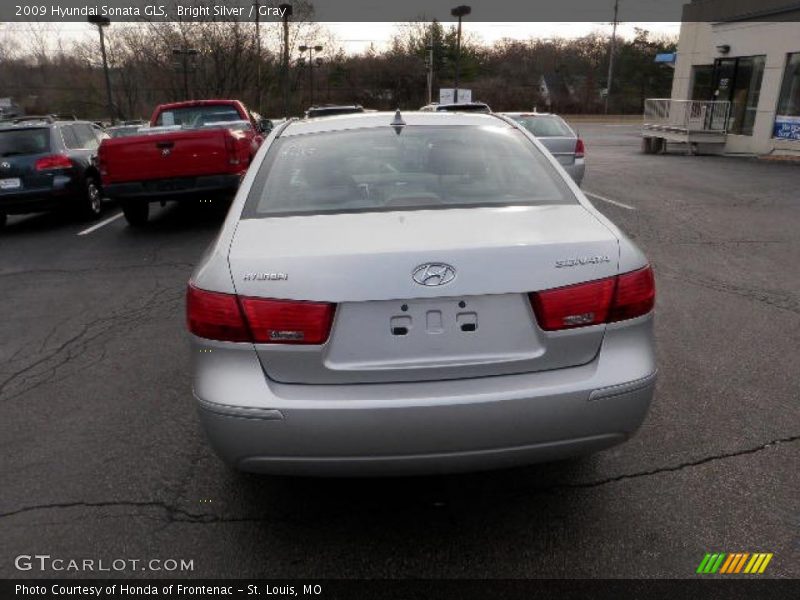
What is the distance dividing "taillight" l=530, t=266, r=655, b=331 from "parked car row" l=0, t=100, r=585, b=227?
5.37 meters

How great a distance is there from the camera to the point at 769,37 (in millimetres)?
19172

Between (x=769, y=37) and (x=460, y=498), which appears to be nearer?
(x=460, y=498)

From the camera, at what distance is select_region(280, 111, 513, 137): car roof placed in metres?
3.53

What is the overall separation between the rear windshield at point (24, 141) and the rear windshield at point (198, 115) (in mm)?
2268

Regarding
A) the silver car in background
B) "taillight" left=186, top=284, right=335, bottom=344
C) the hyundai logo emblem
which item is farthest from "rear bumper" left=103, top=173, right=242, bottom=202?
the hyundai logo emblem

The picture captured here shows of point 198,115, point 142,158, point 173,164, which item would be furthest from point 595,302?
point 198,115

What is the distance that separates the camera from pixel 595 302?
2.29 metres

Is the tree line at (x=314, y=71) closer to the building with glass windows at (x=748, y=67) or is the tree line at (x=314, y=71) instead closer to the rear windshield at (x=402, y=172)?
the building with glass windows at (x=748, y=67)

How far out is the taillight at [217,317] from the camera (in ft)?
7.39

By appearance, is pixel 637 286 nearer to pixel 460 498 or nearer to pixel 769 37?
pixel 460 498

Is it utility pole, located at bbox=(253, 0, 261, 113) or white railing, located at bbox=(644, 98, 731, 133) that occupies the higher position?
utility pole, located at bbox=(253, 0, 261, 113)

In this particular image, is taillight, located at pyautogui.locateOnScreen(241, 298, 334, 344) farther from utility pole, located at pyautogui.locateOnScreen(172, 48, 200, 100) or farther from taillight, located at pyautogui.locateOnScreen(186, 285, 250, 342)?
utility pole, located at pyautogui.locateOnScreen(172, 48, 200, 100)

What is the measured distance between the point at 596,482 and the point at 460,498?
2.12 ft

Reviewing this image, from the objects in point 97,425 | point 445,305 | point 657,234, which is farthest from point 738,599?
point 657,234
